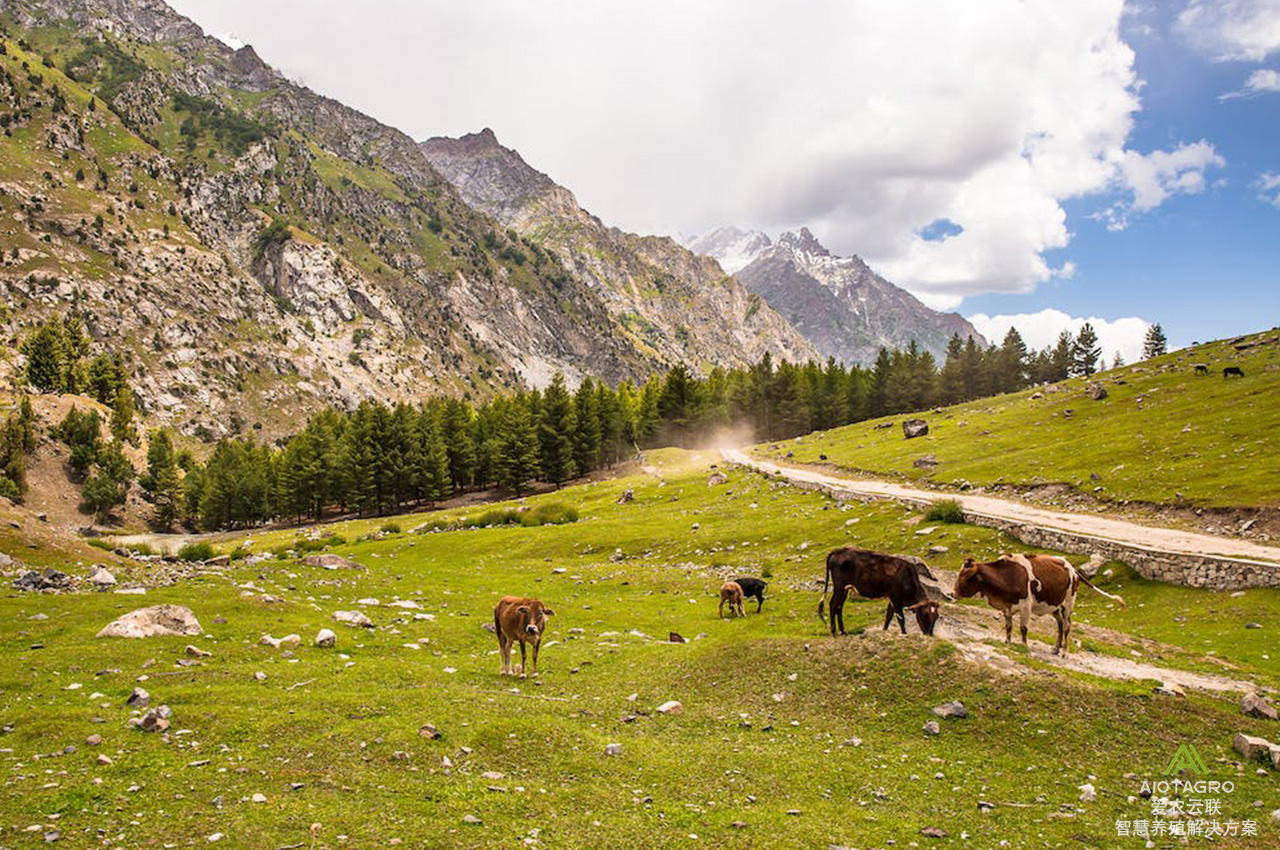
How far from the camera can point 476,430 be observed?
129250 millimetres

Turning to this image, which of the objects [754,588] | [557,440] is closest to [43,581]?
[754,588]

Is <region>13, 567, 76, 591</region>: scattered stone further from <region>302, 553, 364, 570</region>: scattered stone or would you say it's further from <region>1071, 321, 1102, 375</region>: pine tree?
<region>1071, 321, 1102, 375</region>: pine tree

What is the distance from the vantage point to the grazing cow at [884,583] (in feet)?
58.6

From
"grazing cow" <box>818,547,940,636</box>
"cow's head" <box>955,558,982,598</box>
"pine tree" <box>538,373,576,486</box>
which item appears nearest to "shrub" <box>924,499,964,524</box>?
"cow's head" <box>955,558,982,598</box>

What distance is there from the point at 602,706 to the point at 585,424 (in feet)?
339

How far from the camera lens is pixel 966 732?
13.0 m

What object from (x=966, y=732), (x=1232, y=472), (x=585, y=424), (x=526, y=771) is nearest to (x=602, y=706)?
(x=526, y=771)

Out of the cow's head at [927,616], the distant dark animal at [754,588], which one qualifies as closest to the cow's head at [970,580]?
the cow's head at [927,616]

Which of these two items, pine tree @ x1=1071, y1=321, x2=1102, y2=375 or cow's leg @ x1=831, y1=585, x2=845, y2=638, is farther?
pine tree @ x1=1071, y1=321, x2=1102, y2=375

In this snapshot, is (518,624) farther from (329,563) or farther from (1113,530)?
(1113,530)

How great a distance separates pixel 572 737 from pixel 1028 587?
534 inches

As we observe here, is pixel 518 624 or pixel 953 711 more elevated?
pixel 518 624

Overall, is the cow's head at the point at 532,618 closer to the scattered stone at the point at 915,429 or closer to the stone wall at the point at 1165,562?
the stone wall at the point at 1165,562

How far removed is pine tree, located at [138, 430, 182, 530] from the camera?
11986 cm
